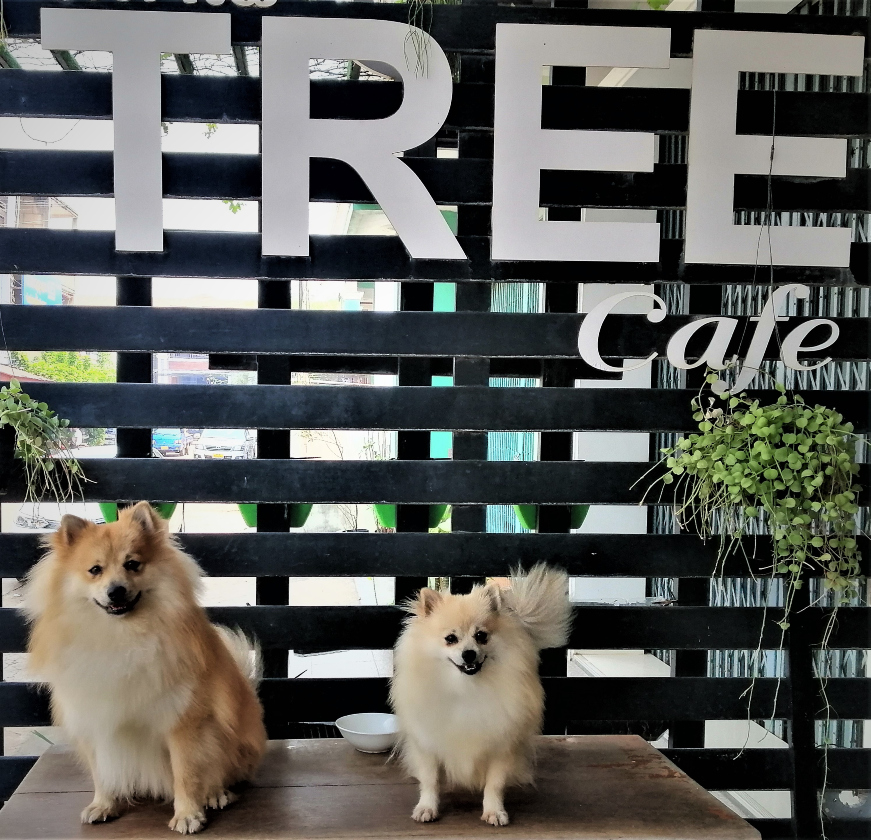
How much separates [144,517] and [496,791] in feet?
3.46

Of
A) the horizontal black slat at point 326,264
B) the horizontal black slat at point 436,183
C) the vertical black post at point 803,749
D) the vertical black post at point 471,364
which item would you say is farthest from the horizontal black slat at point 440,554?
the horizontal black slat at point 436,183

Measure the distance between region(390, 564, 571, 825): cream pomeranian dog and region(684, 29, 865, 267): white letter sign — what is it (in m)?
1.24

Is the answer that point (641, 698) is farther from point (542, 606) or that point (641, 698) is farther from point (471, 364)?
point (471, 364)

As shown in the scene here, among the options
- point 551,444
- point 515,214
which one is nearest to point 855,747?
point 551,444

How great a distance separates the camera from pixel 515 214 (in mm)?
2381

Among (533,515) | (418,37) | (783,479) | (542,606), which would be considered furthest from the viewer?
(533,515)

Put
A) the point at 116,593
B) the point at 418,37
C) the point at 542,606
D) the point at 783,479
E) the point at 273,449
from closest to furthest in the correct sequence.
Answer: the point at 116,593 → the point at 542,606 → the point at 783,479 → the point at 418,37 → the point at 273,449

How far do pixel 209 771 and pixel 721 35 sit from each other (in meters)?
2.42

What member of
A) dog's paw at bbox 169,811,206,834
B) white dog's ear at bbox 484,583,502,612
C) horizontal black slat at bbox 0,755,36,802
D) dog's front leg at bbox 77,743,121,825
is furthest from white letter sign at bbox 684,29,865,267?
horizontal black slat at bbox 0,755,36,802

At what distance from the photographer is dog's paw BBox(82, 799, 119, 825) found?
1.88 meters

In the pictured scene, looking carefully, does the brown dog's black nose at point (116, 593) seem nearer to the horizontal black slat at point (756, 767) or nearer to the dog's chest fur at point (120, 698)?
the dog's chest fur at point (120, 698)

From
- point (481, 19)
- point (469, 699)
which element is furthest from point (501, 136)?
point (469, 699)

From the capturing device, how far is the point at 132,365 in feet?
7.91

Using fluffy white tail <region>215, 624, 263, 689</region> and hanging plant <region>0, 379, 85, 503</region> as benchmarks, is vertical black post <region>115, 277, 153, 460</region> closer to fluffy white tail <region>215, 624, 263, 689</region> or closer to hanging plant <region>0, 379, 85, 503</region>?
hanging plant <region>0, 379, 85, 503</region>
